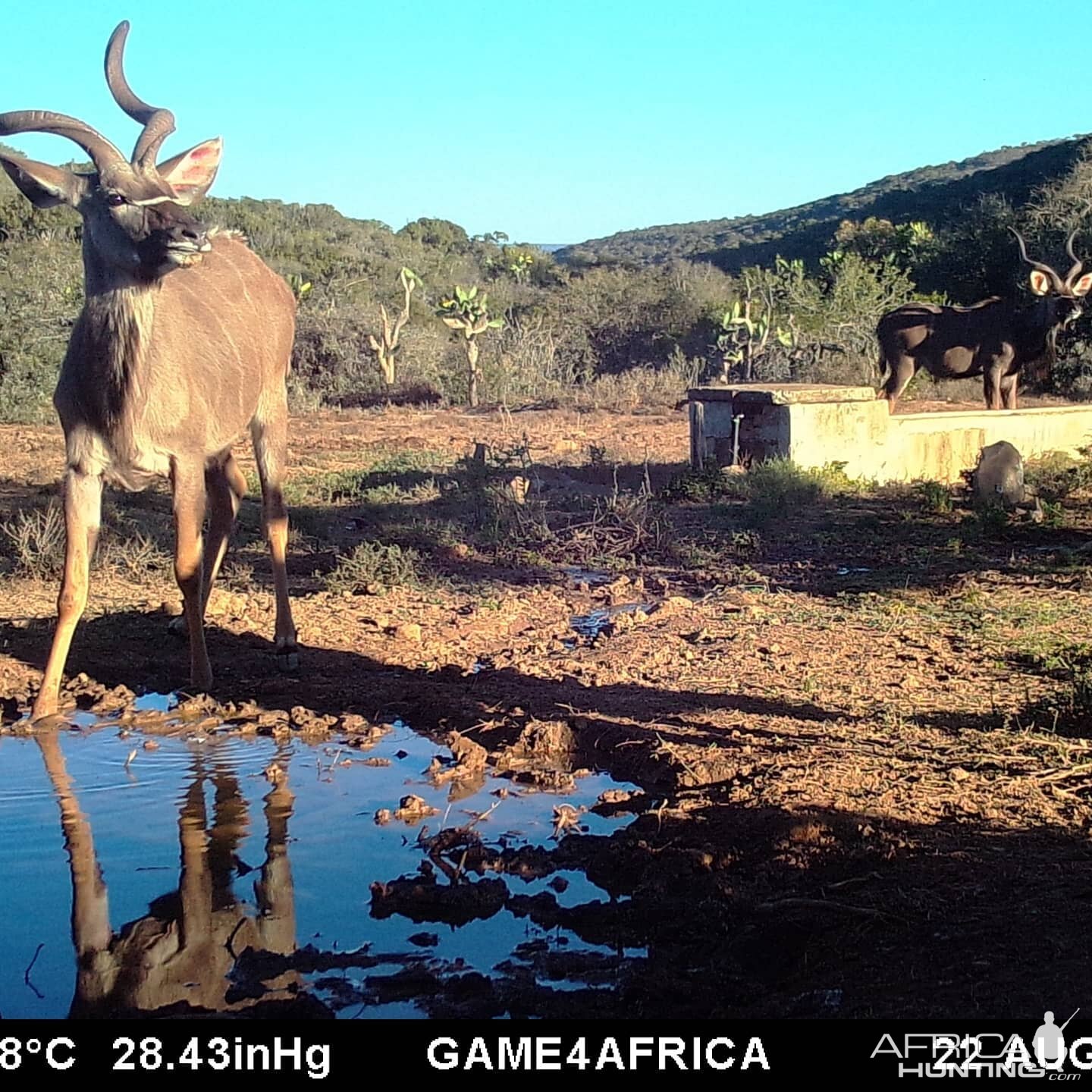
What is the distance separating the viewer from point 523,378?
26750mm

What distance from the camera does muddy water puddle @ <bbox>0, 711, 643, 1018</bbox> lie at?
11.5 ft

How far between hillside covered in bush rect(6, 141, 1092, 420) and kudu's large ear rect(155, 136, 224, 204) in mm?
1003

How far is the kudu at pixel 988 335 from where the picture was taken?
16312mm

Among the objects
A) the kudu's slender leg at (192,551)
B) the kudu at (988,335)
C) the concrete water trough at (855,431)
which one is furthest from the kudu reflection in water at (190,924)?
the kudu at (988,335)

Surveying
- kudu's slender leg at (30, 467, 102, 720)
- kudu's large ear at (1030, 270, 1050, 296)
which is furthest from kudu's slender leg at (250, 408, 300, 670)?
kudu's large ear at (1030, 270, 1050, 296)

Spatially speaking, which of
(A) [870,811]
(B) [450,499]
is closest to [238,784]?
(A) [870,811]

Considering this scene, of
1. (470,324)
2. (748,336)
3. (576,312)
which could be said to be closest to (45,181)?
(470,324)

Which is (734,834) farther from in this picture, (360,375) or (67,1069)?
(360,375)

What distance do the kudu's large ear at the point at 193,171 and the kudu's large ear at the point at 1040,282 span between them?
40.9ft

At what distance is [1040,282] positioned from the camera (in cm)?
1645

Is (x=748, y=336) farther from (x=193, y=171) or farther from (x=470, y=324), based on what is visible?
(x=193, y=171)

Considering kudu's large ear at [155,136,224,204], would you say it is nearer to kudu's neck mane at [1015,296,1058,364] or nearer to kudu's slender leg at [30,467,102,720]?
kudu's slender leg at [30,467,102,720]

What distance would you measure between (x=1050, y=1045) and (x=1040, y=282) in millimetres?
15031

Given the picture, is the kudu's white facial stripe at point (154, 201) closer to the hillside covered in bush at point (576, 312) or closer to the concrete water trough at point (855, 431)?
the hillside covered in bush at point (576, 312)
